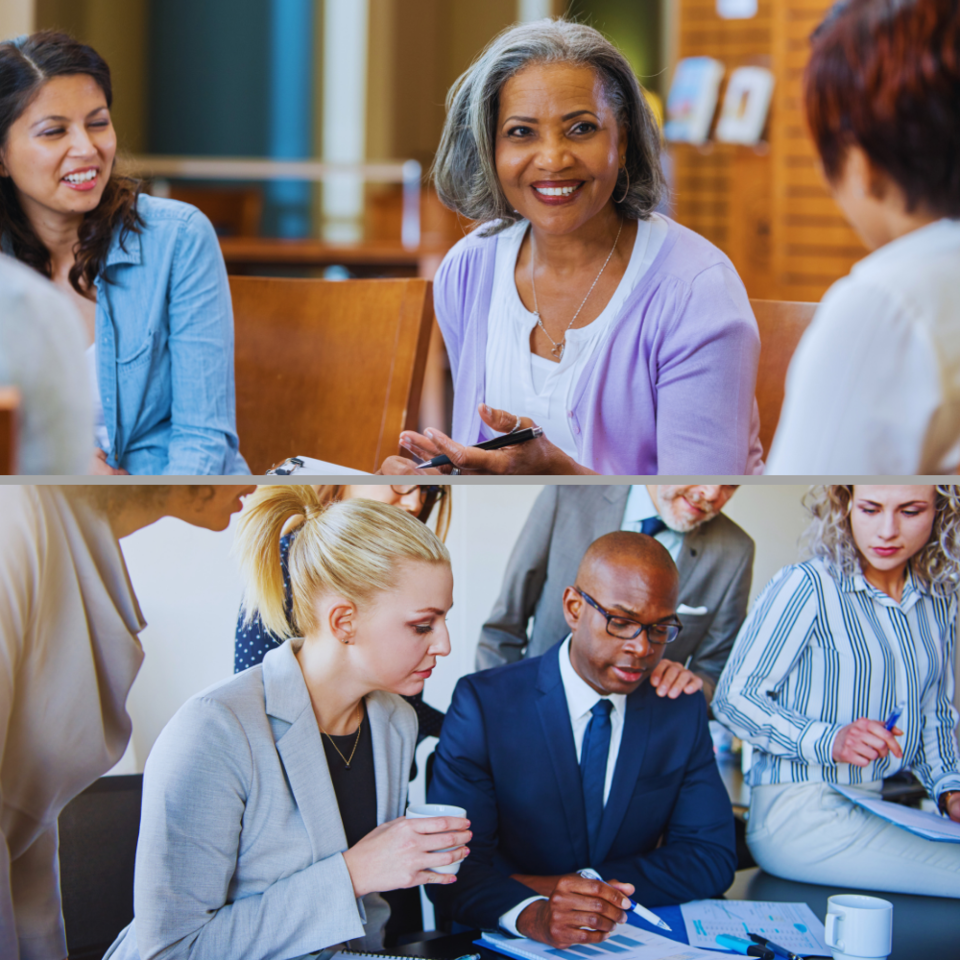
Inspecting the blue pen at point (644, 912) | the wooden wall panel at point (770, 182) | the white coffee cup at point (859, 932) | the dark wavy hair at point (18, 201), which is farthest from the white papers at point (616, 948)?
the wooden wall panel at point (770, 182)

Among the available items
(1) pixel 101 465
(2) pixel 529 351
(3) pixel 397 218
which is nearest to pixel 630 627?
(2) pixel 529 351

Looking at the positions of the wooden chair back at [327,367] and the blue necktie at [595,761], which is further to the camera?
the wooden chair back at [327,367]

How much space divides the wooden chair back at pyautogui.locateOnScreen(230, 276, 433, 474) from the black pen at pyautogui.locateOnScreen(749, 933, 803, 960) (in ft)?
3.58

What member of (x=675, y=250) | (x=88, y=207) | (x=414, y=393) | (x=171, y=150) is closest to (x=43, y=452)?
(x=88, y=207)

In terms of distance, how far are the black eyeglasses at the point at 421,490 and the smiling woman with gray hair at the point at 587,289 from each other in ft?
1.28

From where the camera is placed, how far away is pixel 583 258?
1.75m

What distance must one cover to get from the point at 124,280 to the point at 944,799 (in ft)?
4.61

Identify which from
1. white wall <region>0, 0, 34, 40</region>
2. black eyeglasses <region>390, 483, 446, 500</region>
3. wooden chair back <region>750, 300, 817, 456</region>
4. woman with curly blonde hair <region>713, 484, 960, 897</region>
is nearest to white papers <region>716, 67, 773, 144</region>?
white wall <region>0, 0, 34, 40</region>

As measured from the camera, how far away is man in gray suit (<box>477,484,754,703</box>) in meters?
A: 1.12

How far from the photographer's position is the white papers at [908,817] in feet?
3.66

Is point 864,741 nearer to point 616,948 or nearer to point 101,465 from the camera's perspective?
point 616,948

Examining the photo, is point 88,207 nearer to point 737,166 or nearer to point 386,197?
point 737,166

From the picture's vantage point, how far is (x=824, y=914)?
1.11 m

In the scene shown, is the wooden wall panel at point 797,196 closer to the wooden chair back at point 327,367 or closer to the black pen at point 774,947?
the wooden chair back at point 327,367
